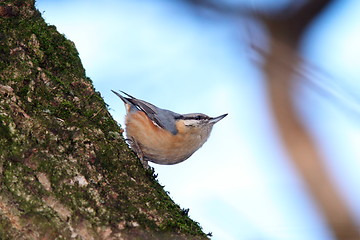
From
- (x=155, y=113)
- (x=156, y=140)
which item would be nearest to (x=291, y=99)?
(x=156, y=140)

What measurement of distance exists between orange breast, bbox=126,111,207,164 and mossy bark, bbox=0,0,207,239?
114cm

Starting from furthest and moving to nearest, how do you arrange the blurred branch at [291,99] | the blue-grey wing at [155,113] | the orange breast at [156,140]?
the blue-grey wing at [155,113] < the orange breast at [156,140] < the blurred branch at [291,99]

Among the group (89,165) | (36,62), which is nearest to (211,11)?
(89,165)

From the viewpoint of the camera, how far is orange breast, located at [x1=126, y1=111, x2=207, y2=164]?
170 inches

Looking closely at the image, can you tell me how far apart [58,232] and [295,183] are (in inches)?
52.7

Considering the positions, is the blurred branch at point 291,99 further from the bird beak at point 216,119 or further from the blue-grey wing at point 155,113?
the bird beak at point 216,119

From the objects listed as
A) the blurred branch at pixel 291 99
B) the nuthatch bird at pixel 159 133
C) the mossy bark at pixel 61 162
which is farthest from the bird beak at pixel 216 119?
the blurred branch at pixel 291 99

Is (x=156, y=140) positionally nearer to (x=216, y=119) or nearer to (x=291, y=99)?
(x=216, y=119)

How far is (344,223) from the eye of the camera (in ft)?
3.29

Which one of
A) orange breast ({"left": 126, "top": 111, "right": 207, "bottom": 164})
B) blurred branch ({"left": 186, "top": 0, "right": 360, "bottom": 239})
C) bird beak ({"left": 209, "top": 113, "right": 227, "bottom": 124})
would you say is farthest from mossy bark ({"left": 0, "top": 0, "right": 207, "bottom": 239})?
bird beak ({"left": 209, "top": 113, "right": 227, "bottom": 124})

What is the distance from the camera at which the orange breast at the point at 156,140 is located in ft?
14.2

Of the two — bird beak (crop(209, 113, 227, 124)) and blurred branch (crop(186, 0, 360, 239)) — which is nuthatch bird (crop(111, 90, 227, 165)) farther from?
blurred branch (crop(186, 0, 360, 239))

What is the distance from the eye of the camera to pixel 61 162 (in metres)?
2.41

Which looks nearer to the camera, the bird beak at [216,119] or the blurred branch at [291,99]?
the blurred branch at [291,99]
